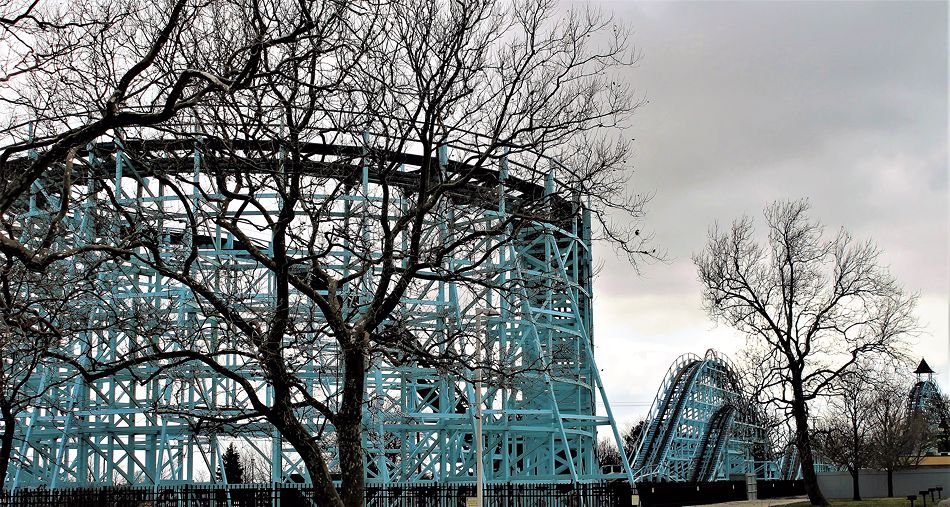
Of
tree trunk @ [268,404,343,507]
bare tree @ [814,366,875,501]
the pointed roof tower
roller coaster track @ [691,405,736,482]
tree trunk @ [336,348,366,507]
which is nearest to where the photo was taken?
tree trunk @ [268,404,343,507]

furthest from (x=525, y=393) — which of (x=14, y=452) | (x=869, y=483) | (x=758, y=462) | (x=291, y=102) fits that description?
(x=758, y=462)

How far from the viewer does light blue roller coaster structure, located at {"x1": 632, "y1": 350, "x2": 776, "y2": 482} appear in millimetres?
47906

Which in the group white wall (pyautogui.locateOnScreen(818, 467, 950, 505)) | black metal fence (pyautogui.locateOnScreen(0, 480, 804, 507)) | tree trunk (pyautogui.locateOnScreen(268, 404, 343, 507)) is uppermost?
tree trunk (pyautogui.locateOnScreen(268, 404, 343, 507))

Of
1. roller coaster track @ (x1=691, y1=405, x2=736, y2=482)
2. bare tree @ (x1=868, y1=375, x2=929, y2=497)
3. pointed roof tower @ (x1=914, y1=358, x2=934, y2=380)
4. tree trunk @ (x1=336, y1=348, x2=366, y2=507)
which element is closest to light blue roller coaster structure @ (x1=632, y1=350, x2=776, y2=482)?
roller coaster track @ (x1=691, y1=405, x2=736, y2=482)

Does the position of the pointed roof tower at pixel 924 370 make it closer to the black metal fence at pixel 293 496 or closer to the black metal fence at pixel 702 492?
the black metal fence at pixel 702 492

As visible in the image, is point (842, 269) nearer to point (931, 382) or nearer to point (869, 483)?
point (869, 483)

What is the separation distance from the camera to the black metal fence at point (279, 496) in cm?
2394

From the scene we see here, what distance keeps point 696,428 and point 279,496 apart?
105 feet

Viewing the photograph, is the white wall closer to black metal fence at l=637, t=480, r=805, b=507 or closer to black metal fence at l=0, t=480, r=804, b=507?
black metal fence at l=637, t=480, r=805, b=507

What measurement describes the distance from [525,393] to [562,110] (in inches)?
792

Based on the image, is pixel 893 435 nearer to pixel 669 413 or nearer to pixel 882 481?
pixel 882 481

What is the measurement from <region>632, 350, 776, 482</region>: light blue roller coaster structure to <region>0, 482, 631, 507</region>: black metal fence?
66.5 ft

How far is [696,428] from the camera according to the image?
173 ft

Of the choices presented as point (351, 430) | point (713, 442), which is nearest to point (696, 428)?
point (713, 442)
